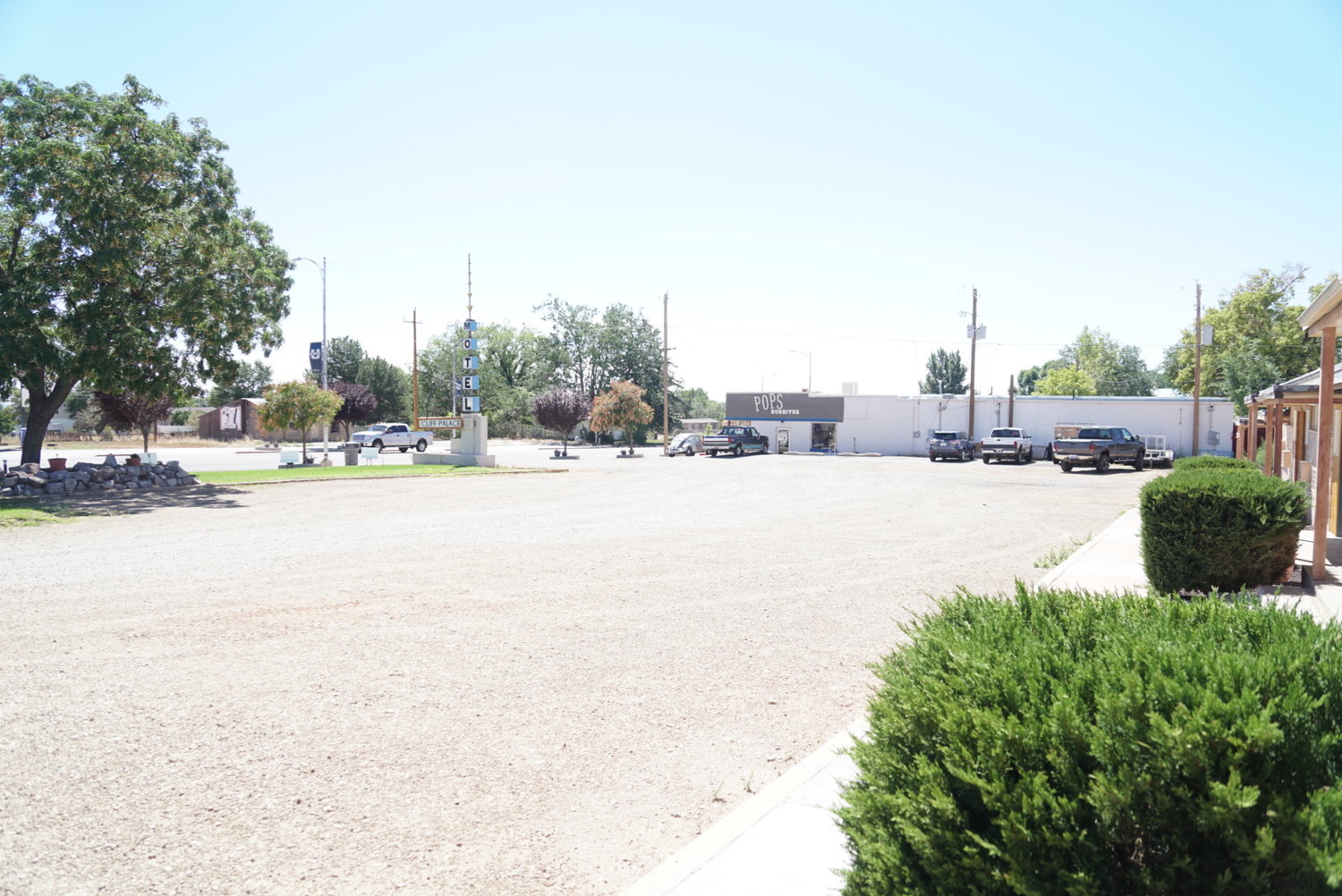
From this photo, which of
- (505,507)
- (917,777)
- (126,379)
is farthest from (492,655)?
(126,379)

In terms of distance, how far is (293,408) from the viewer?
35000mm

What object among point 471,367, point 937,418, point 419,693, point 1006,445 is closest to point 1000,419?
point 937,418

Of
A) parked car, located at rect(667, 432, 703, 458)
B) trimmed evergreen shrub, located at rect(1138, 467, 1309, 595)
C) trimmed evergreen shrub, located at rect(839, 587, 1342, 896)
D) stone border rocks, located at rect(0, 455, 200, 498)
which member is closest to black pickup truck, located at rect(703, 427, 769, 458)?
parked car, located at rect(667, 432, 703, 458)

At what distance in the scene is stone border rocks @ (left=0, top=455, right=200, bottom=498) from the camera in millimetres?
20228

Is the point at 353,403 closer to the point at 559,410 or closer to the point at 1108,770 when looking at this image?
the point at 559,410

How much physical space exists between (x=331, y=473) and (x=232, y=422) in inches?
1933

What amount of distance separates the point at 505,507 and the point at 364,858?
616 inches

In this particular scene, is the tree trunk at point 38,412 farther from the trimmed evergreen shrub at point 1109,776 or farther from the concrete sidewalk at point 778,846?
the trimmed evergreen shrub at point 1109,776

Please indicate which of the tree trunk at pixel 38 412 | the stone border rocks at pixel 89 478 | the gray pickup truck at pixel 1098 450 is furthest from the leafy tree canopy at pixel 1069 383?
the tree trunk at pixel 38 412

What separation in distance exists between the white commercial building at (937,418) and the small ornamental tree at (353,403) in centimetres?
3032

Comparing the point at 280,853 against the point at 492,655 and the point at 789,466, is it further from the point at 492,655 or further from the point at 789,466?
the point at 789,466

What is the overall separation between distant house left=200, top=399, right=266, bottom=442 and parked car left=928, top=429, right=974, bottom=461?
55346 millimetres

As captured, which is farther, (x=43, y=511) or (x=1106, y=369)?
(x=1106, y=369)

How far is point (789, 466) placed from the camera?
123 feet
